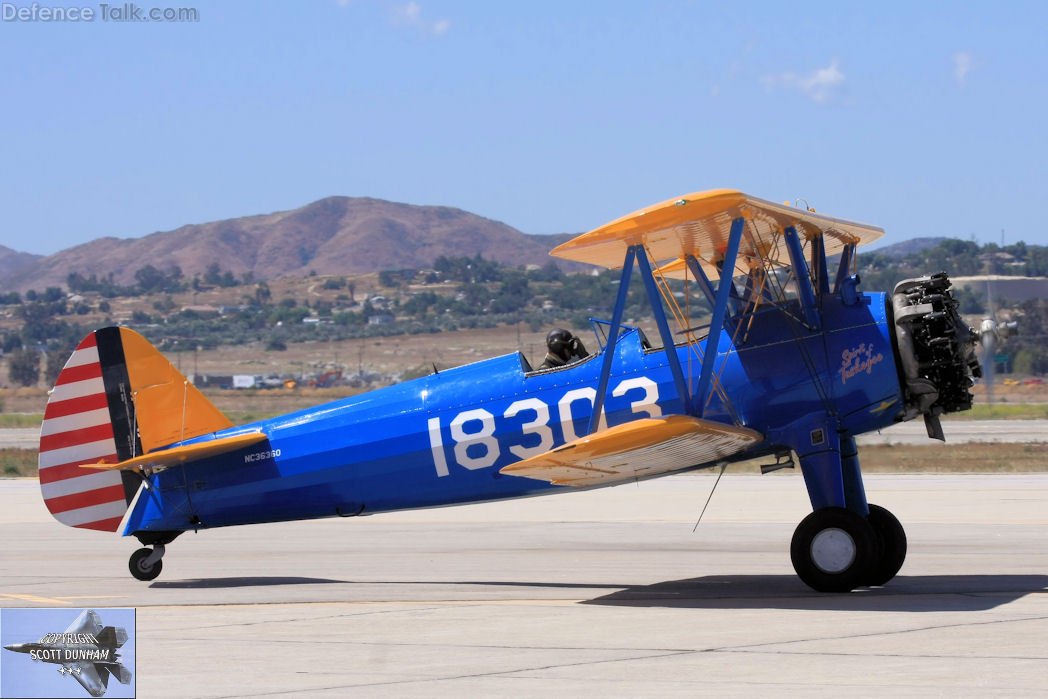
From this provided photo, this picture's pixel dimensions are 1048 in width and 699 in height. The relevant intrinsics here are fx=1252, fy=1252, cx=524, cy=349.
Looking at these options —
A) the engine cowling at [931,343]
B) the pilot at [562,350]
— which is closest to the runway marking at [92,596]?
the pilot at [562,350]

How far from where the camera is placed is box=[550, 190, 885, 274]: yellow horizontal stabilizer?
31.4ft

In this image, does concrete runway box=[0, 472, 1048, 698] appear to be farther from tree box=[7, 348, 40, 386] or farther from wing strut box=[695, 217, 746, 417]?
tree box=[7, 348, 40, 386]

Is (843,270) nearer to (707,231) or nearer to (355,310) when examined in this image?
(707,231)

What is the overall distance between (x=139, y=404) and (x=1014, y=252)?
4292 inches

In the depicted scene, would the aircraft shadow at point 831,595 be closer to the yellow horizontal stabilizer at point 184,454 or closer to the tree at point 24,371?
the yellow horizontal stabilizer at point 184,454

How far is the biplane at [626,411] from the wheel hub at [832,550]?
0.02m

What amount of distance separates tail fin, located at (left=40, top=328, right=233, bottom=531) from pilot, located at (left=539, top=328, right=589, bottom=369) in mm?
3379

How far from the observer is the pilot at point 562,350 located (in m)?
11.5

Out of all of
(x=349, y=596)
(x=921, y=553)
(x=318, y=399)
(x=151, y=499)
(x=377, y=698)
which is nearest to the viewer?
(x=377, y=698)

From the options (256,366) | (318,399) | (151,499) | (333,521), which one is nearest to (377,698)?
(151,499)

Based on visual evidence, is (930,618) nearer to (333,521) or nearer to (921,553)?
(921,553)

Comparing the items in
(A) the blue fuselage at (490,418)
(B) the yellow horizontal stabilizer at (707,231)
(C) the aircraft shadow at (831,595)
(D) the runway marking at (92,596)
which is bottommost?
(C) the aircraft shadow at (831,595)

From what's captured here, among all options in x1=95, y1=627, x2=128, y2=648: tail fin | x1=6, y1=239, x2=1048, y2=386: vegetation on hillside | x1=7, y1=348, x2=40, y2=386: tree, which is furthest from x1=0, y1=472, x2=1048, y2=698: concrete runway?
x1=7, y1=348, x2=40, y2=386: tree

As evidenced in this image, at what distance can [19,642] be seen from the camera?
22.8ft
